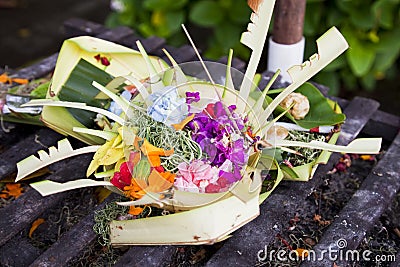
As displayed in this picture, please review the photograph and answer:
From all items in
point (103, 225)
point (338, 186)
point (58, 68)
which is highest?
point (58, 68)

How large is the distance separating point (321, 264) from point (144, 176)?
351 mm

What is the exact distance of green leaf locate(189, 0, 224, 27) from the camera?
2.18 m

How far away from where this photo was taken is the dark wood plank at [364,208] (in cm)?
110

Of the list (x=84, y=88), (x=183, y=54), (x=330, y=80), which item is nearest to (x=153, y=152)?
(x=84, y=88)

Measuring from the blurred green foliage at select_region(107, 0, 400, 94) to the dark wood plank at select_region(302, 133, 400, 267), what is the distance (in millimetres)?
841

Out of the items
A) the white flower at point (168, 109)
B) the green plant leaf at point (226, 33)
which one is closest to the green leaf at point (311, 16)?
the green plant leaf at point (226, 33)

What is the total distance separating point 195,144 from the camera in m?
1.05

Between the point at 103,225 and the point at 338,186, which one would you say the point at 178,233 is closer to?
the point at 103,225

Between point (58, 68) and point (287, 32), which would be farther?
point (287, 32)

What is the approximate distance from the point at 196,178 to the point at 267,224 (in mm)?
191

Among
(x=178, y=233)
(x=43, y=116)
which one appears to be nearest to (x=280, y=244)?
(x=178, y=233)

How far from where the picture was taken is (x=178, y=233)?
997mm

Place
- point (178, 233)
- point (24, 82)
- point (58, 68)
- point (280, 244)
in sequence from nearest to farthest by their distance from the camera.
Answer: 1. point (178, 233)
2. point (280, 244)
3. point (58, 68)
4. point (24, 82)

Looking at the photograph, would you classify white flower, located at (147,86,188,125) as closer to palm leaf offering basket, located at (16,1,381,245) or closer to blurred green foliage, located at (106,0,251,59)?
palm leaf offering basket, located at (16,1,381,245)
